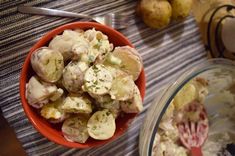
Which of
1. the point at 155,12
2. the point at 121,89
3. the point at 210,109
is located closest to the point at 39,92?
the point at 121,89

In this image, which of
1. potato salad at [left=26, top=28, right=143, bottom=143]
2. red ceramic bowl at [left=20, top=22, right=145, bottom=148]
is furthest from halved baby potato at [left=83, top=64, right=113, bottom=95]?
red ceramic bowl at [left=20, top=22, right=145, bottom=148]

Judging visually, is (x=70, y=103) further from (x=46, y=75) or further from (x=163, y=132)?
(x=163, y=132)

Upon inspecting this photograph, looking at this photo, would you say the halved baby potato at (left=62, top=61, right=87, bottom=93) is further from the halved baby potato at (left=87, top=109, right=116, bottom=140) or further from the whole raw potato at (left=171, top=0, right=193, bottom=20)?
the whole raw potato at (left=171, top=0, right=193, bottom=20)

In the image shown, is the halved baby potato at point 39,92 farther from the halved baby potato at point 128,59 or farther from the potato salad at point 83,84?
the halved baby potato at point 128,59

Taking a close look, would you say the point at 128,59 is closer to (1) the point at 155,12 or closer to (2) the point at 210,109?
(1) the point at 155,12

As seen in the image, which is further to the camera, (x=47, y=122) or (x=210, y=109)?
(x=210, y=109)

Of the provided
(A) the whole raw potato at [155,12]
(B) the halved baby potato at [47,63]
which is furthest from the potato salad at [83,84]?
(A) the whole raw potato at [155,12]
